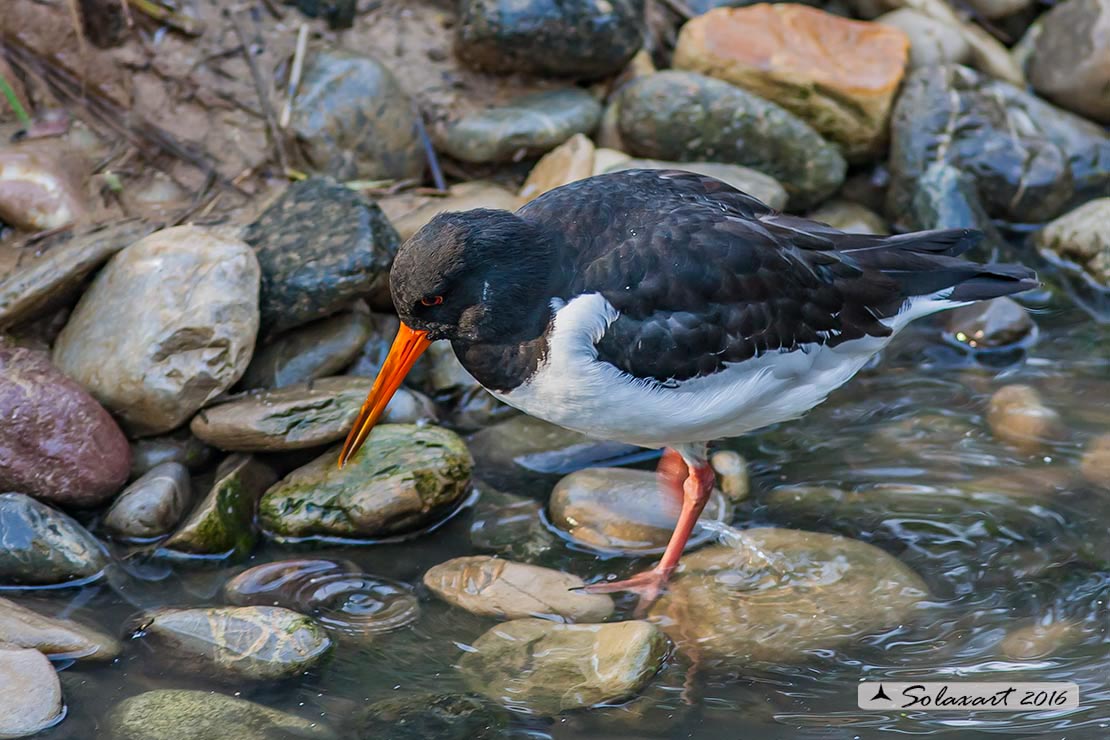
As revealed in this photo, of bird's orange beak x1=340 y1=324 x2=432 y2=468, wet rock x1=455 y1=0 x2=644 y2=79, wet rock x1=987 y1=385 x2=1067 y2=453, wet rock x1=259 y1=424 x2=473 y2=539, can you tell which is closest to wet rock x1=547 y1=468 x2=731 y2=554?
wet rock x1=259 y1=424 x2=473 y2=539

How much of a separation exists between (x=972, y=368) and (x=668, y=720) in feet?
10.1

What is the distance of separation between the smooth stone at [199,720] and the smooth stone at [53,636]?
31cm

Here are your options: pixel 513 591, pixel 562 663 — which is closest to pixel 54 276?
pixel 513 591

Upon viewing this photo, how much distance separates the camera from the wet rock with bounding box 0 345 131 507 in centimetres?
474

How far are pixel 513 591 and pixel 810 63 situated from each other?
4.04 meters

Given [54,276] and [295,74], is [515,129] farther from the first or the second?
[54,276]

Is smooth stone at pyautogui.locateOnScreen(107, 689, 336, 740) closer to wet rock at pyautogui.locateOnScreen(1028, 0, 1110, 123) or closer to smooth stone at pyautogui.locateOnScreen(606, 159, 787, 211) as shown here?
smooth stone at pyautogui.locateOnScreen(606, 159, 787, 211)

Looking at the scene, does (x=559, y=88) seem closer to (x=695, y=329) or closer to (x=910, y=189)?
(x=910, y=189)

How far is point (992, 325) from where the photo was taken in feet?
20.5

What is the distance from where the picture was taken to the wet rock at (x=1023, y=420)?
18.0 ft

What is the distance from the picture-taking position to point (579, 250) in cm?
427

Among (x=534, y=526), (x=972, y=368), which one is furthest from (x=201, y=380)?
(x=972, y=368)

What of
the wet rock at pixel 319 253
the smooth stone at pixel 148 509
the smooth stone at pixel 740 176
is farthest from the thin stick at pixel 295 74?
the smooth stone at pixel 148 509

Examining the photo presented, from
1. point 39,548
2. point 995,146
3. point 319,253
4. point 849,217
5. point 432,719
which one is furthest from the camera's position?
point 995,146
